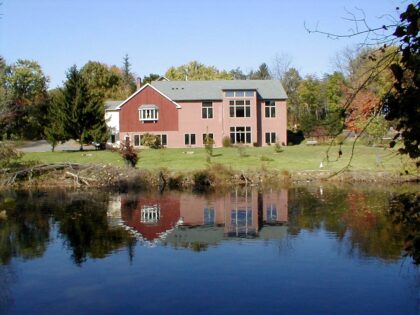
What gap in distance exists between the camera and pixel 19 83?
7725cm

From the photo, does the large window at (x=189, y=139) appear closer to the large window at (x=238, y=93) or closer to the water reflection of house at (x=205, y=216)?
the large window at (x=238, y=93)

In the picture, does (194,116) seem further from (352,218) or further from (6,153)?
(352,218)

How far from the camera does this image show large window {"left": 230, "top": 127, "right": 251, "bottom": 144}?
202 ft

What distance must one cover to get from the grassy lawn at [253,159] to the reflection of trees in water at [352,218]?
7239mm

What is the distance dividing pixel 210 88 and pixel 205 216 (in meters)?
40.7

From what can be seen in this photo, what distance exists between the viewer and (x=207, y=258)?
16.9 meters

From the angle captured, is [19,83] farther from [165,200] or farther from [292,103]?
[165,200]

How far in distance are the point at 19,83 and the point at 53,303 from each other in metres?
70.3

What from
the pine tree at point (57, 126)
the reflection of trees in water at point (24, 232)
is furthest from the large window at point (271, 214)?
the pine tree at point (57, 126)

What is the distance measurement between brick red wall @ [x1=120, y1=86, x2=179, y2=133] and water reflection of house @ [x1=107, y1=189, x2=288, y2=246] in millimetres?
29485

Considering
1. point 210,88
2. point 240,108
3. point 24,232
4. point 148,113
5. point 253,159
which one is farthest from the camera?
point 210,88

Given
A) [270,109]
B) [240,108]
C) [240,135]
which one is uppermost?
[240,108]

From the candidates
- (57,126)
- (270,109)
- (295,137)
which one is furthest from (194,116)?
(57,126)

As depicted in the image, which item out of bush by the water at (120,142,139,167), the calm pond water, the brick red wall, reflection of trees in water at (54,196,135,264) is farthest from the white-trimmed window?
reflection of trees in water at (54,196,135,264)
